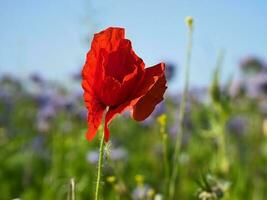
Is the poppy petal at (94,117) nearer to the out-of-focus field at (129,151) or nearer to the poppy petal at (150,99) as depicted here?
the poppy petal at (150,99)

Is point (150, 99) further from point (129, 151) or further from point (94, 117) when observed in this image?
point (129, 151)

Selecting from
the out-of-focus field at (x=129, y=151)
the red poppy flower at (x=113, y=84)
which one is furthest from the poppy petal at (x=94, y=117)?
the out-of-focus field at (x=129, y=151)

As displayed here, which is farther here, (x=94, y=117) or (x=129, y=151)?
(x=129, y=151)

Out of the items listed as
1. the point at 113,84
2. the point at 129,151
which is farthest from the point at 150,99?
the point at 129,151

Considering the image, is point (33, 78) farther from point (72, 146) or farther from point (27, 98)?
point (72, 146)

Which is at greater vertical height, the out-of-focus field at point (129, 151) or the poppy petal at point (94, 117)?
the poppy petal at point (94, 117)

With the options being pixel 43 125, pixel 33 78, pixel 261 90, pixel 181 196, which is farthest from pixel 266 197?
pixel 33 78
